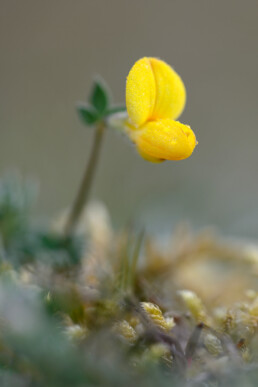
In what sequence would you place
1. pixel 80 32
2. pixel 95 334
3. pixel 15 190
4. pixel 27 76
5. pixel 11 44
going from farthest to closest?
pixel 80 32 → pixel 11 44 → pixel 27 76 → pixel 15 190 → pixel 95 334

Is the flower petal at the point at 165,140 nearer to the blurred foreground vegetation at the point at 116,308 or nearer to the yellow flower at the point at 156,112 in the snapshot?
the yellow flower at the point at 156,112

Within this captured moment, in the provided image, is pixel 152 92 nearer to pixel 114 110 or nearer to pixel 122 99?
pixel 114 110

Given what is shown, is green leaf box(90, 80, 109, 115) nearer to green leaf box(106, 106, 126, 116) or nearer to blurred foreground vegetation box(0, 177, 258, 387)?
green leaf box(106, 106, 126, 116)

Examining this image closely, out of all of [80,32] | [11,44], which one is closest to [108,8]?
[80,32]

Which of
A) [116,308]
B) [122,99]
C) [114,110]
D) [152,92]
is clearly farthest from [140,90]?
[122,99]

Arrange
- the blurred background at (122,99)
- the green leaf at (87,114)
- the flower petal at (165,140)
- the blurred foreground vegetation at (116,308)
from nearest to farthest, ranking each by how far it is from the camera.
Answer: the blurred foreground vegetation at (116,308)
the flower petal at (165,140)
the green leaf at (87,114)
the blurred background at (122,99)

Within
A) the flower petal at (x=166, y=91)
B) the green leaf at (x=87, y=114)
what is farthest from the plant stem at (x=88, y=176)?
the flower petal at (x=166, y=91)

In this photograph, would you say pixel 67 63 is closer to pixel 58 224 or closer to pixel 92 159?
pixel 58 224
